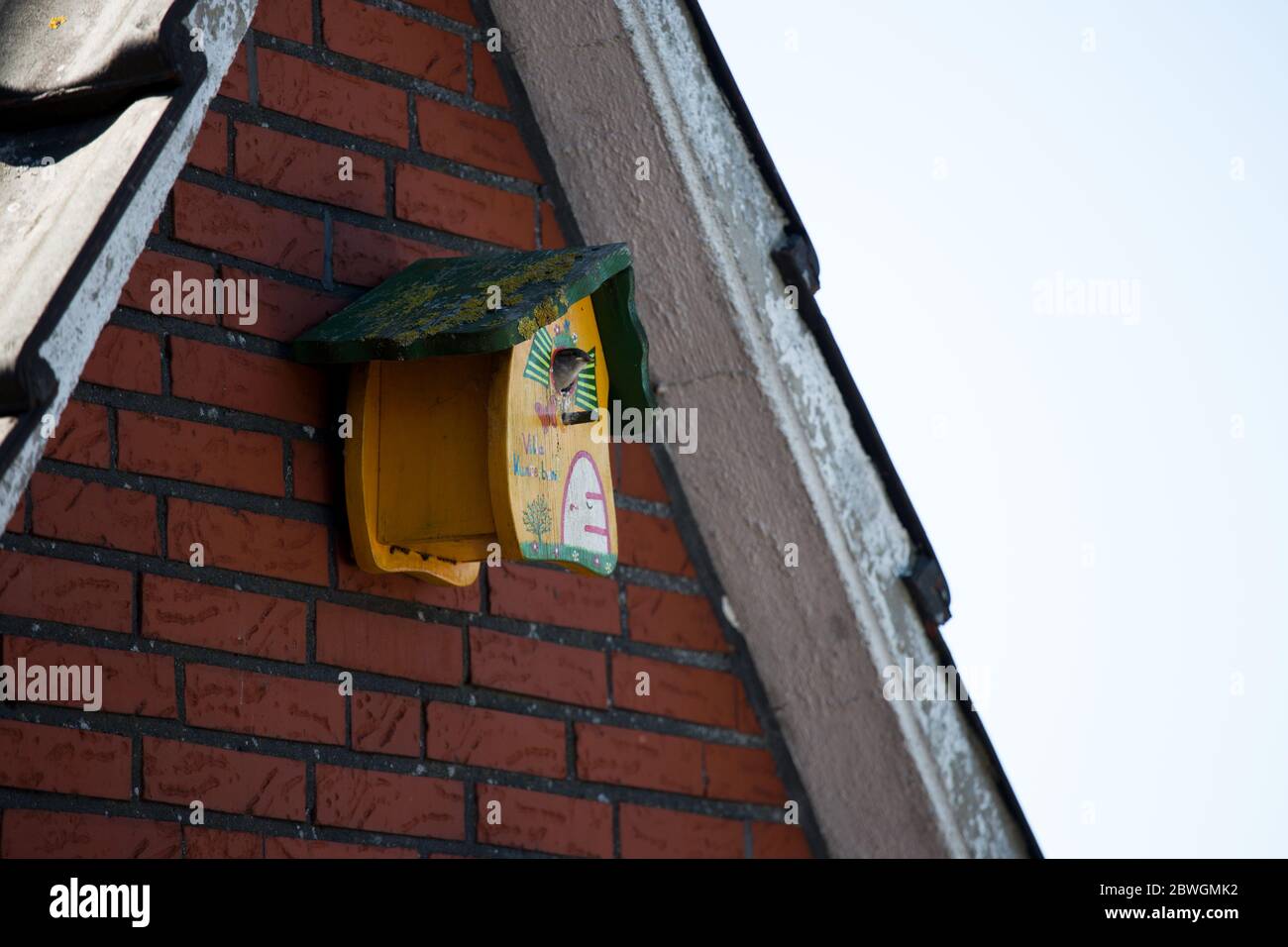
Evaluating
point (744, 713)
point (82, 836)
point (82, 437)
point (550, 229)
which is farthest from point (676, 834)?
point (82, 437)

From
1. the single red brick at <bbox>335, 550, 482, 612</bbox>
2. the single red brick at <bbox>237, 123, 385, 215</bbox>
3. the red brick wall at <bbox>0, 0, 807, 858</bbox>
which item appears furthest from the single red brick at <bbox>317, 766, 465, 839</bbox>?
the single red brick at <bbox>237, 123, 385, 215</bbox>

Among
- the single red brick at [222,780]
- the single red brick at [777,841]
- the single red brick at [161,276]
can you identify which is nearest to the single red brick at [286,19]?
the single red brick at [161,276]

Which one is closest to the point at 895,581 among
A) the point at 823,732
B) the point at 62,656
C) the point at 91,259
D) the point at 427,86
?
the point at 823,732

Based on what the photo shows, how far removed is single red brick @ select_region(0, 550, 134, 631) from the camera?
75.7 inches

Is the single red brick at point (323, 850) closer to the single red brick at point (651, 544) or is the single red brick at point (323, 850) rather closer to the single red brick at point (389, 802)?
the single red brick at point (389, 802)

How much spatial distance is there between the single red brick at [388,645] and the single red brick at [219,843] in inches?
9.7

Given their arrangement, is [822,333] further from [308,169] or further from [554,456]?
[308,169]

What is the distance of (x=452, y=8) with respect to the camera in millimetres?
2682

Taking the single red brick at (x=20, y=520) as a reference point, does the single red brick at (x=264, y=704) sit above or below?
below

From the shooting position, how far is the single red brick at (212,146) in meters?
2.23

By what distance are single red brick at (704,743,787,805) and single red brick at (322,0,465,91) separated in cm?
112

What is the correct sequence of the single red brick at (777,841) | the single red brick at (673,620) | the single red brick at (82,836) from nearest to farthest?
the single red brick at (82,836) < the single red brick at (673,620) < the single red brick at (777,841)
